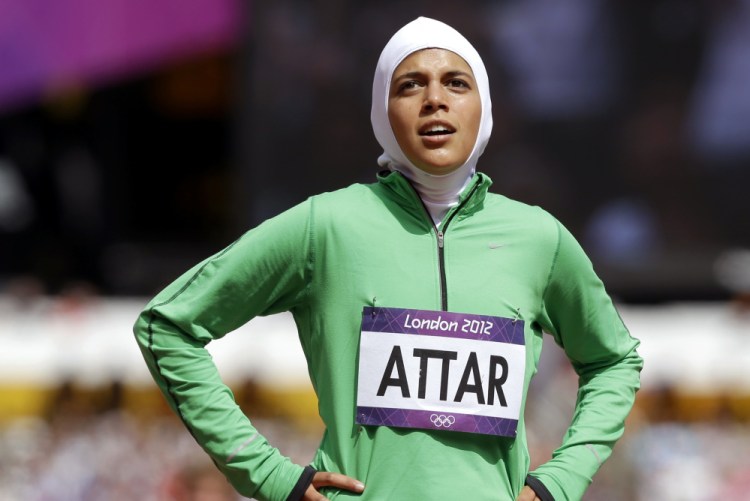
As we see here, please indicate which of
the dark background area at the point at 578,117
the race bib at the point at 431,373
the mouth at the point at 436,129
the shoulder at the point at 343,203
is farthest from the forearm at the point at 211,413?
the dark background area at the point at 578,117

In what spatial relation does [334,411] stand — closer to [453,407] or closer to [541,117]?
[453,407]

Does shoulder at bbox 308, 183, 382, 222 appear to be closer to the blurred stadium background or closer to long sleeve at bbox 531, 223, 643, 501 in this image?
long sleeve at bbox 531, 223, 643, 501

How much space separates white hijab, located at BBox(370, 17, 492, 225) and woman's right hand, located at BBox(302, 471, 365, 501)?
57 centimetres

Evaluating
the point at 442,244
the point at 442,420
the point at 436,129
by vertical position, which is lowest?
the point at 442,420

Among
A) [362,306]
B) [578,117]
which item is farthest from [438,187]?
[578,117]

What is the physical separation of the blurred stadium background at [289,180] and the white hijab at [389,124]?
4.99m

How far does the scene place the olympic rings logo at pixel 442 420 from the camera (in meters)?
3.31

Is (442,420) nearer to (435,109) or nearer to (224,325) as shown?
(224,325)

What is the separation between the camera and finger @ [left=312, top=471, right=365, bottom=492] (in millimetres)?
3273

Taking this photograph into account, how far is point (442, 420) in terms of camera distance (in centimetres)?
331

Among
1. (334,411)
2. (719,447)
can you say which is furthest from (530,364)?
(719,447)

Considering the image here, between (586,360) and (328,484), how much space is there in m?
0.69

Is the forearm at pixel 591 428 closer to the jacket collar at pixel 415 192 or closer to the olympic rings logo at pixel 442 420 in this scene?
the olympic rings logo at pixel 442 420

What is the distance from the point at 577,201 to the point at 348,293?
778 centimetres
